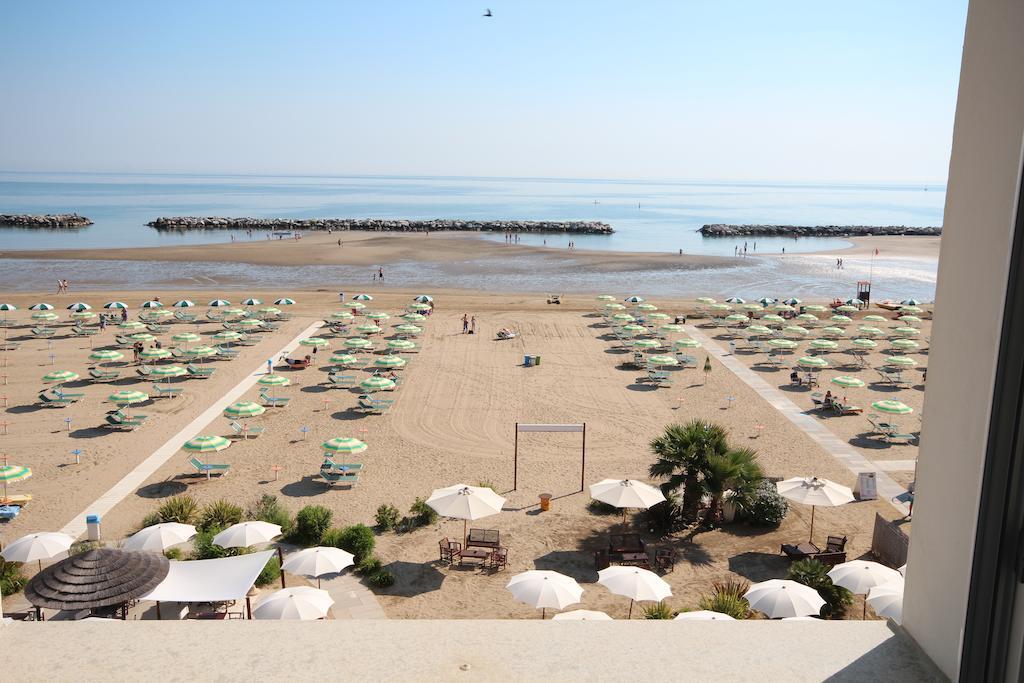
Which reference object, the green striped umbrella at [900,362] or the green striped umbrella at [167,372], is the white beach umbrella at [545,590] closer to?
the green striped umbrella at [167,372]

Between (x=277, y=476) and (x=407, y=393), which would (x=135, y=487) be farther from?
(x=407, y=393)

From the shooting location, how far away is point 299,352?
29750mm

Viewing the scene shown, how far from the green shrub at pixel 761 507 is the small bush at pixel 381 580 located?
702 cm

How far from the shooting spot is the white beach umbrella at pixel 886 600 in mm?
9867

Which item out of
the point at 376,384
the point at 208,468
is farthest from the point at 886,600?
→ the point at 376,384

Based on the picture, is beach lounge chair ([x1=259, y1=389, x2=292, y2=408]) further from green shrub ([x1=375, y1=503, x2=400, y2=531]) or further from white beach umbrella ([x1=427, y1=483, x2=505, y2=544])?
white beach umbrella ([x1=427, y1=483, x2=505, y2=544])

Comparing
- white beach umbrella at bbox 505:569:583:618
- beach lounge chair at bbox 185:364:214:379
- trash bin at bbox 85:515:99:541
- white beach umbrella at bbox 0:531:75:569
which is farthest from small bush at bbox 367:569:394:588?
beach lounge chair at bbox 185:364:214:379

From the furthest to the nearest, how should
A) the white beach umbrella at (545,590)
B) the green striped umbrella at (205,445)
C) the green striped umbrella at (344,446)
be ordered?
1. the green striped umbrella at (205,445)
2. the green striped umbrella at (344,446)
3. the white beach umbrella at (545,590)

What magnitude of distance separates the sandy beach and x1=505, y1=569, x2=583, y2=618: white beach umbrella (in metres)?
1.10

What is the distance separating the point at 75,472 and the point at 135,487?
6.56 feet

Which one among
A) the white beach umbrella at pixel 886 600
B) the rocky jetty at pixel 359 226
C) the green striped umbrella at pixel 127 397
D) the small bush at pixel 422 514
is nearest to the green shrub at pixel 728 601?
the white beach umbrella at pixel 886 600

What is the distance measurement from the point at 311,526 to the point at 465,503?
3.01 meters

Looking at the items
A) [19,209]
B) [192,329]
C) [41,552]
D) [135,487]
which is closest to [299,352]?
[192,329]

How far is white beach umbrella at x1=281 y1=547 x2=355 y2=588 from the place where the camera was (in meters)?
11.5
